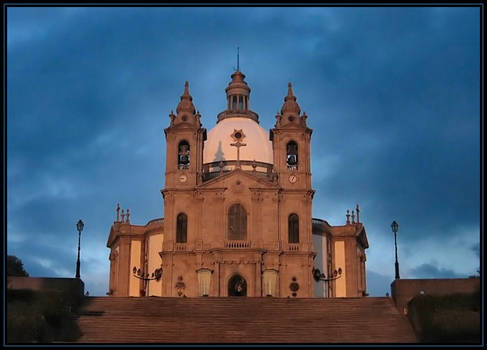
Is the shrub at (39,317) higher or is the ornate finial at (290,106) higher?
the ornate finial at (290,106)

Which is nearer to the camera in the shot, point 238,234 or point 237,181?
point 238,234

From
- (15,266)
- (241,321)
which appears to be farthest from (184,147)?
(241,321)

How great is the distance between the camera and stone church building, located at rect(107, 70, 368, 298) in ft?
215

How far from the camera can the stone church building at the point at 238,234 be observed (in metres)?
65.4

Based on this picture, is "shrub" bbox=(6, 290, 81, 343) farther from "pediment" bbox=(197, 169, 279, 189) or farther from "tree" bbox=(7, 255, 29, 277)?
"pediment" bbox=(197, 169, 279, 189)

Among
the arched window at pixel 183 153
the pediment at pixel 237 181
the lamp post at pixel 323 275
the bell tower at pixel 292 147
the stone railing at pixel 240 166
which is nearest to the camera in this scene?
the pediment at pixel 237 181

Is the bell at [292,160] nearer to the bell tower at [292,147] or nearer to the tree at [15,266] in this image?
the bell tower at [292,147]

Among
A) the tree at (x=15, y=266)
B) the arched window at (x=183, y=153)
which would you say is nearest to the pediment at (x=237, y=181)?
the arched window at (x=183, y=153)

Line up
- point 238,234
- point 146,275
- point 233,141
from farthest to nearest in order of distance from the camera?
point 233,141 < point 146,275 < point 238,234

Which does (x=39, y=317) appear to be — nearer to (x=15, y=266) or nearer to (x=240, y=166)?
(x=15, y=266)

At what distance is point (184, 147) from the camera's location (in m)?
70.3

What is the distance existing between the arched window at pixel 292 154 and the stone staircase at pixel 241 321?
27.1 meters

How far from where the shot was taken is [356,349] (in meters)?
30.5

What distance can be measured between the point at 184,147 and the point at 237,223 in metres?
7.55
